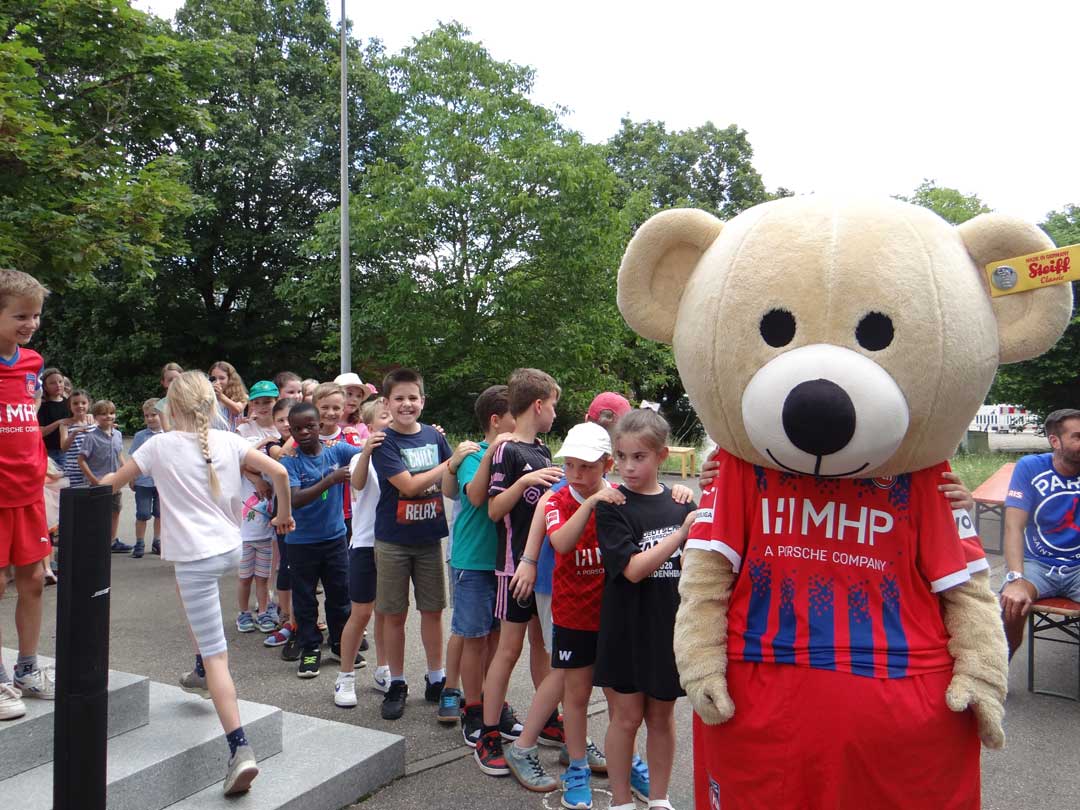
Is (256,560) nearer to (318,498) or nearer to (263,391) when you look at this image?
(318,498)

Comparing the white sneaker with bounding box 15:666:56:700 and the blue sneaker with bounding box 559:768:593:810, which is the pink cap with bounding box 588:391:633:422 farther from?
the white sneaker with bounding box 15:666:56:700

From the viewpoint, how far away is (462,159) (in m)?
21.3

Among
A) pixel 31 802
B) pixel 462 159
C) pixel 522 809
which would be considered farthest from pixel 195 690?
pixel 462 159

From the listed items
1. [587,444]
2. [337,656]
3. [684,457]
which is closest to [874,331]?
[587,444]

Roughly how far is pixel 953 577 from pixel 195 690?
4.15 metres

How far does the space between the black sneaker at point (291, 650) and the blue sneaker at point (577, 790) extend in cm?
255

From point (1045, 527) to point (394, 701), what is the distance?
3886mm

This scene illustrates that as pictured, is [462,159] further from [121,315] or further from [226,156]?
[121,315]

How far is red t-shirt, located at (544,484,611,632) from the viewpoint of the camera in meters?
3.55

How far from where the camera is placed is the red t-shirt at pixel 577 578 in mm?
3547

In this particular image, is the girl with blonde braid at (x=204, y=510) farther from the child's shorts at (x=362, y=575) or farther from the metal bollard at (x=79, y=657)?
the child's shorts at (x=362, y=575)

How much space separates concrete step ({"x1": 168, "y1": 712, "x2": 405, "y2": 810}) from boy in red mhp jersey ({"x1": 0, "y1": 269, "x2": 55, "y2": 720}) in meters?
0.93

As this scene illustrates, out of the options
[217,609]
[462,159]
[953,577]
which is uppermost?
[462,159]

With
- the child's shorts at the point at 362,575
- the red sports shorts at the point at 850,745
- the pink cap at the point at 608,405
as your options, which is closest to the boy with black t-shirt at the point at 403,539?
the child's shorts at the point at 362,575
